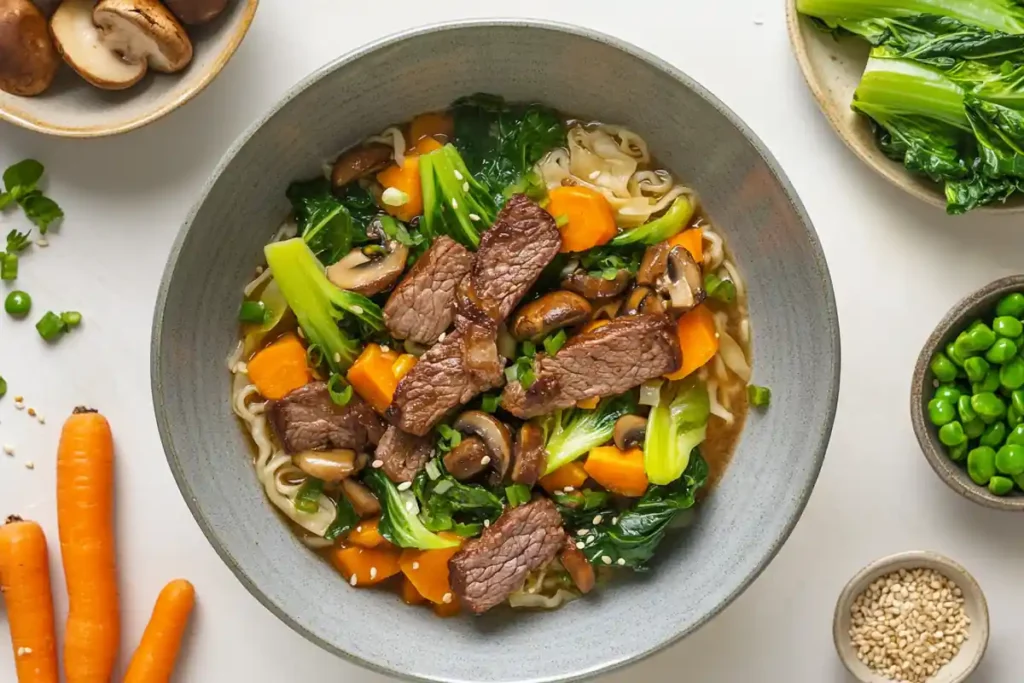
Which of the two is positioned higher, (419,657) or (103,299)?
(103,299)

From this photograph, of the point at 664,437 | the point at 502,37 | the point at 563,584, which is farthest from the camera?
the point at 563,584

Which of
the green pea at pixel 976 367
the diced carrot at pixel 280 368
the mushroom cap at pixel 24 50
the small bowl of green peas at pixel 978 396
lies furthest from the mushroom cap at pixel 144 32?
the green pea at pixel 976 367

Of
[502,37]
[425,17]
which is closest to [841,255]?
[502,37]

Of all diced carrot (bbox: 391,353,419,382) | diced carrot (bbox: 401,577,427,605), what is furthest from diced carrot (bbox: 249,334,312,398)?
diced carrot (bbox: 401,577,427,605)

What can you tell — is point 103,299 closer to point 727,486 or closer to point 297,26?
point 297,26

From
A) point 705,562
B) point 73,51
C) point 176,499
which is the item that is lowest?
point 705,562

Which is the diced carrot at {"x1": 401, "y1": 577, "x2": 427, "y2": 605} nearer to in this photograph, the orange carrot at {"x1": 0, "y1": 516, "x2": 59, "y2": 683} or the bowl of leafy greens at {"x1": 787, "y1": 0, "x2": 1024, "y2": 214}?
the orange carrot at {"x1": 0, "y1": 516, "x2": 59, "y2": 683}

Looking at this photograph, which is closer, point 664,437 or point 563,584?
point 664,437
